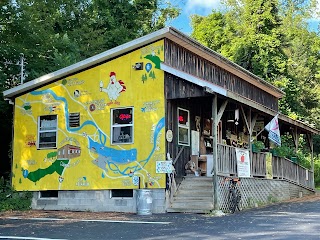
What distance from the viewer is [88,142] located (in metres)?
16.0

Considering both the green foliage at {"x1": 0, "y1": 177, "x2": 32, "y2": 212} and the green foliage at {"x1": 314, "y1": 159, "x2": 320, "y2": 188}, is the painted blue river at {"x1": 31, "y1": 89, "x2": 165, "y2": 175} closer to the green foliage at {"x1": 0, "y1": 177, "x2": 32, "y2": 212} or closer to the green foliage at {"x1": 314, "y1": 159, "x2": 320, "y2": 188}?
the green foliage at {"x1": 0, "y1": 177, "x2": 32, "y2": 212}

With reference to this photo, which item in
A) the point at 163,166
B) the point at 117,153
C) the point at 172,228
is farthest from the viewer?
the point at 117,153

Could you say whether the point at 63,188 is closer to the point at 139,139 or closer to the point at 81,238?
the point at 139,139

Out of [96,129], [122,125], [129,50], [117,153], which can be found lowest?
[117,153]

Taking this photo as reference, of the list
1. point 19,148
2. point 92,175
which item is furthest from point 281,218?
point 19,148

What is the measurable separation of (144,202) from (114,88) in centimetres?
432

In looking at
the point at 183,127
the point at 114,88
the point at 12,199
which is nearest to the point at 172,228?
the point at 183,127

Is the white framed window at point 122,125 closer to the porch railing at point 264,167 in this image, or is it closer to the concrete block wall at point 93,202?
the concrete block wall at point 93,202

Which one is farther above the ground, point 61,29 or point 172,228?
point 61,29

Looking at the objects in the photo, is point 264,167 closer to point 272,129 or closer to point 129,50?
point 272,129

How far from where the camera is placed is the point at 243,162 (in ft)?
50.6

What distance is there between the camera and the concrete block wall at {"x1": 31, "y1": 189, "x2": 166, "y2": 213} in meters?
14.2

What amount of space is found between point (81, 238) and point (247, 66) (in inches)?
1045

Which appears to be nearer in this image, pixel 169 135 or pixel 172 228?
pixel 172 228
